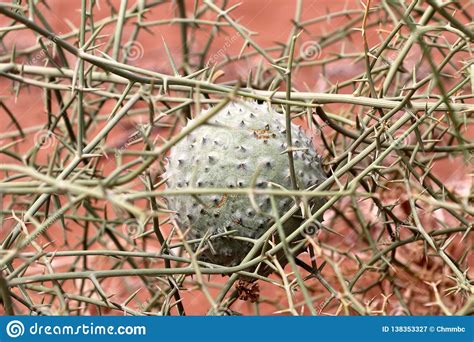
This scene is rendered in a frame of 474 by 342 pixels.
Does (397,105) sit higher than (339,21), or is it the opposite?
(339,21)

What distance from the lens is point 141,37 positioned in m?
3.97

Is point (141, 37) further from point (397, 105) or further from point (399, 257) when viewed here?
point (397, 105)

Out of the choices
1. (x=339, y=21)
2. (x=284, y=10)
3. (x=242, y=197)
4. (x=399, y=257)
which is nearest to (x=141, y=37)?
(x=284, y=10)

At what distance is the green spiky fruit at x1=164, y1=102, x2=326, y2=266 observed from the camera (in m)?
1.19

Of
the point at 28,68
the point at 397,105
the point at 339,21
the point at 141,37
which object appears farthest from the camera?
the point at 141,37

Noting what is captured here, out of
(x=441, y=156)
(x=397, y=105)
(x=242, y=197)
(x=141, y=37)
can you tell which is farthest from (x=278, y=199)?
(x=141, y=37)

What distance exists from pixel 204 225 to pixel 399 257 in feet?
2.92

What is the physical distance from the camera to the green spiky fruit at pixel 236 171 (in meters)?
1.19

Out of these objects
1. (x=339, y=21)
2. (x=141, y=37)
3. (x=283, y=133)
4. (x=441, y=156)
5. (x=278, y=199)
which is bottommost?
(x=278, y=199)

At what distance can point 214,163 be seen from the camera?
120cm

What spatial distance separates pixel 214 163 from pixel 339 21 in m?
2.22

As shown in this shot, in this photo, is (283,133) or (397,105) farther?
(283,133)

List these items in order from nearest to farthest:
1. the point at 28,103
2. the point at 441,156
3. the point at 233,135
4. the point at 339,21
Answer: the point at 233,135 → the point at 441,156 → the point at 339,21 → the point at 28,103

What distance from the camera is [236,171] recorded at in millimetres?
1187
